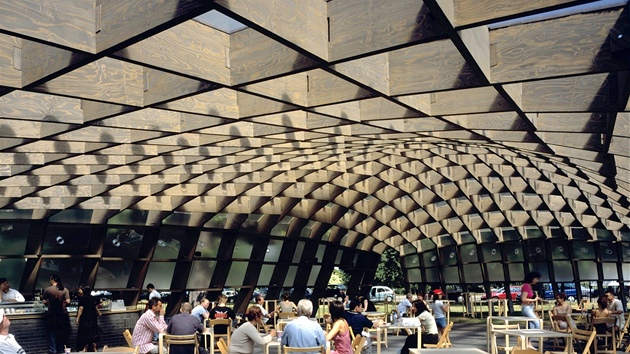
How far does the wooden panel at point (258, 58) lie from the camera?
9352 millimetres

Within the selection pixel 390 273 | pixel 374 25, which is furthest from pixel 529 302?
pixel 390 273

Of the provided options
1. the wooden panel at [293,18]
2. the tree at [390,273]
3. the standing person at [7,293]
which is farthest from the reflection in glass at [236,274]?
the tree at [390,273]

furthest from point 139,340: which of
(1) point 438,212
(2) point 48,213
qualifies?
(1) point 438,212

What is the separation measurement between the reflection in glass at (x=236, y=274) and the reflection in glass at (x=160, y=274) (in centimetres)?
379

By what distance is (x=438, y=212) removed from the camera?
3834cm

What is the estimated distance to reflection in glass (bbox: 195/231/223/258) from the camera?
1355 inches

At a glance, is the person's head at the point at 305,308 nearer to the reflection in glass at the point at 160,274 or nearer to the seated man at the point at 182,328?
the seated man at the point at 182,328

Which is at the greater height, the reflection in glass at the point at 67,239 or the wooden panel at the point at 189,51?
the wooden panel at the point at 189,51

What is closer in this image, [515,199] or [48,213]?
[48,213]

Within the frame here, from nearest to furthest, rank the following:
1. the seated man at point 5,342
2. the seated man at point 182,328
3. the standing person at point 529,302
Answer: the seated man at point 5,342 → the seated man at point 182,328 → the standing person at point 529,302

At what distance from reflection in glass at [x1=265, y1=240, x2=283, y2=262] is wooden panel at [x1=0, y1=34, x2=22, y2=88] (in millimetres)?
29274

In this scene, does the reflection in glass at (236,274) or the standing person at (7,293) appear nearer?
the standing person at (7,293)

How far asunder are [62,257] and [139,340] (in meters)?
16.2

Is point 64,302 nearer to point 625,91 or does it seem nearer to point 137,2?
point 137,2
